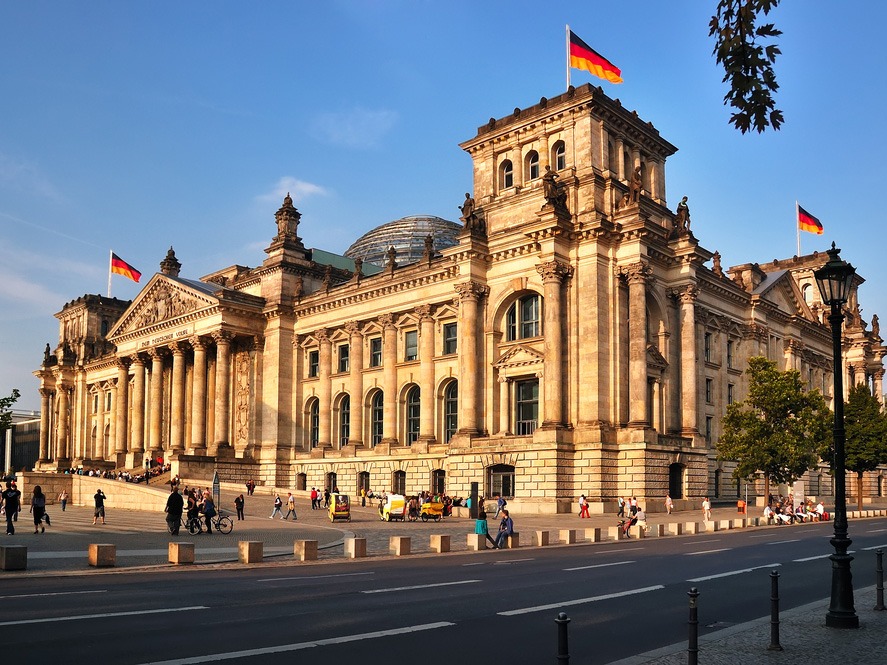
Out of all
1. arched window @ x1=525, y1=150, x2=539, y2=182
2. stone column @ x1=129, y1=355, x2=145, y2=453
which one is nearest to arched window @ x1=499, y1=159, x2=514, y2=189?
arched window @ x1=525, y1=150, x2=539, y2=182

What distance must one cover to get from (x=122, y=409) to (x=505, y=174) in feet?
155

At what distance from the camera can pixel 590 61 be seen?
180 feet

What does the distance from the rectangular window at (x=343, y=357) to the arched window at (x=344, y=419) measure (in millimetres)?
2252

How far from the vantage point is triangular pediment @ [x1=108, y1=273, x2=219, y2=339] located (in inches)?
2960

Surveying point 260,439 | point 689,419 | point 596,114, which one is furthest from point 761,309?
point 260,439

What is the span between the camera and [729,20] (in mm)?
8164

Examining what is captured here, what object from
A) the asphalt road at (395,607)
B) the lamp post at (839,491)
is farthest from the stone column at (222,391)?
the lamp post at (839,491)

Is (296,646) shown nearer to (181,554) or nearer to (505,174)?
(181,554)

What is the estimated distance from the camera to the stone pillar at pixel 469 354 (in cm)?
5616

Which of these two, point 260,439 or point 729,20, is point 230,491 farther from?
point 729,20

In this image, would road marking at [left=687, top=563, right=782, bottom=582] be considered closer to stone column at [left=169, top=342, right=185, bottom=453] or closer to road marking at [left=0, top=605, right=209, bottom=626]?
road marking at [left=0, top=605, right=209, bottom=626]

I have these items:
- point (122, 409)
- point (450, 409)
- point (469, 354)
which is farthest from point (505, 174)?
point (122, 409)

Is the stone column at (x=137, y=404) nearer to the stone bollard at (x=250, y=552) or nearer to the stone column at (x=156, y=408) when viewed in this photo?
the stone column at (x=156, y=408)

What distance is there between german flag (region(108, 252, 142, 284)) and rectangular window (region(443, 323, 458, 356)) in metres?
41.4
